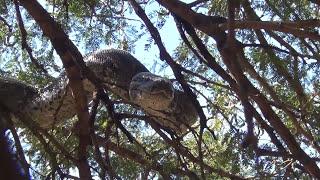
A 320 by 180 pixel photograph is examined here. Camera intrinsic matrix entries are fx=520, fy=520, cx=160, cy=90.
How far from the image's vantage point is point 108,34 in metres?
3.76

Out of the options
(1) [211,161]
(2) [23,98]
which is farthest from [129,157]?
(2) [23,98]

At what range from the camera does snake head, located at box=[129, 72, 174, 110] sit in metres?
3.15

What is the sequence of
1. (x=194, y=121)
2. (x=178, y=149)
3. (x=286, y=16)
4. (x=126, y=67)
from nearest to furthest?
(x=178, y=149)
(x=286, y=16)
(x=194, y=121)
(x=126, y=67)

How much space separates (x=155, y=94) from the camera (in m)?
3.17

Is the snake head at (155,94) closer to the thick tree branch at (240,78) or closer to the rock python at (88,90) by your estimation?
the rock python at (88,90)

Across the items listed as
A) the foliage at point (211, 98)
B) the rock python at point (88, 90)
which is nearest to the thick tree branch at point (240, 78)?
the foliage at point (211, 98)

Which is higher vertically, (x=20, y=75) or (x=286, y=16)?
(x=20, y=75)

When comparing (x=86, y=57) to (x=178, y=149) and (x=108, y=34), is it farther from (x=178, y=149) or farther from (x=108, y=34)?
(x=178, y=149)

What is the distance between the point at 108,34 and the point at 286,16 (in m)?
1.42

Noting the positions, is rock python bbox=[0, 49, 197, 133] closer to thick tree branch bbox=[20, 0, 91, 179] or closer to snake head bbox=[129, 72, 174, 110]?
snake head bbox=[129, 72, 174, 110]

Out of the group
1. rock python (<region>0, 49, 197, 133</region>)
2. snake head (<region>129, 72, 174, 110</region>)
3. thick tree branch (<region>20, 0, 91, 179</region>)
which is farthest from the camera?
rock python (<region>0, 49, 197, 133</region>)

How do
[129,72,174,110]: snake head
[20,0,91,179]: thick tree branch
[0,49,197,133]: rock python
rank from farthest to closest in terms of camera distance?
1. [0,49,197,133]: rock python
2. [129,72,174,110]: snake head
3. [20,0,91,179]: thick tree branch

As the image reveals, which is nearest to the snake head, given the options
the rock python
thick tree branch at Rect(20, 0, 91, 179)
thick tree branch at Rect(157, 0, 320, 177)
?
the rock python

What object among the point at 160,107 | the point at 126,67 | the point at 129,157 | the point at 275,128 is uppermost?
the point at 126,67
